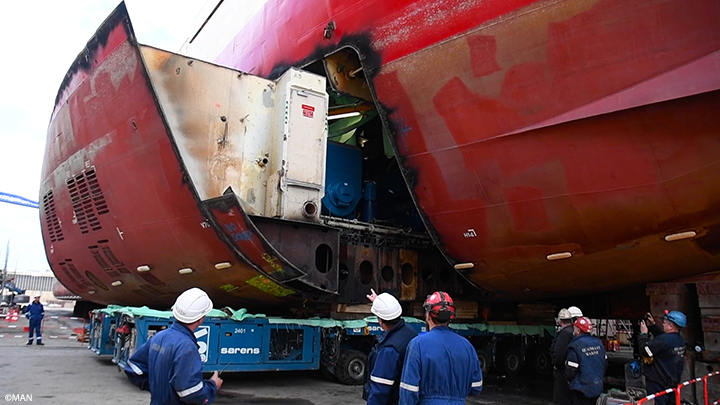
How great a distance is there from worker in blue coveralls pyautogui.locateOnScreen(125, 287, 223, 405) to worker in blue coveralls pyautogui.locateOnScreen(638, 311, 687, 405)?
477 cm

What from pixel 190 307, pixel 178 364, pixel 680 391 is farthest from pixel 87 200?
pixel 680 391

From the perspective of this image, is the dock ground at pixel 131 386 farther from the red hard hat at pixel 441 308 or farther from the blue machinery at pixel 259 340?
the red hard hat at pixel 441 308

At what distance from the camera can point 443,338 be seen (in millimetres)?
3162

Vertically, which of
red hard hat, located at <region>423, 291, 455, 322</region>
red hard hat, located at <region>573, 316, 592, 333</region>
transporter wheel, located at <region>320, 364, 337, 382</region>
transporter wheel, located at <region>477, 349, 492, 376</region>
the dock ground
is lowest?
the dock ground

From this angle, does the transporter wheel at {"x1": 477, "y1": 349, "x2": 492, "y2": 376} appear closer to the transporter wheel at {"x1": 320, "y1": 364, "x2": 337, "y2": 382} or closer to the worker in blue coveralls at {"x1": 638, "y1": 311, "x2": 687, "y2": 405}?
the transporter wheel at {"x1": 320, "y1": 364, "x2": 337, "y2": 382}

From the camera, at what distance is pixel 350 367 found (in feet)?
29.6

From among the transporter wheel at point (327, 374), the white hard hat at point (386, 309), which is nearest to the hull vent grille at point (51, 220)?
the transporter wheel at point (327, 374)

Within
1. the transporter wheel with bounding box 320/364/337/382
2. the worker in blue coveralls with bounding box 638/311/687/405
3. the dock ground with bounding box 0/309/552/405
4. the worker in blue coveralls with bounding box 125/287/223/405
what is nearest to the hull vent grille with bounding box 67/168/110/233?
the dock ground with bounding box 0/309/552/405

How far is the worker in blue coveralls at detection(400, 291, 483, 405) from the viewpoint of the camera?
3045 mm

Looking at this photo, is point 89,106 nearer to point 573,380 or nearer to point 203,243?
point 203,243

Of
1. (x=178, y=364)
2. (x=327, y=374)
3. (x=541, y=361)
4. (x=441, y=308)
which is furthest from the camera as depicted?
(x=541, y=361)

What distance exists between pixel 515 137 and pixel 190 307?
197 inches

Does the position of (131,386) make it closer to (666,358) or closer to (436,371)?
(436,371)

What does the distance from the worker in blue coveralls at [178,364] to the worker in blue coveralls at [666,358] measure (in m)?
4.77
